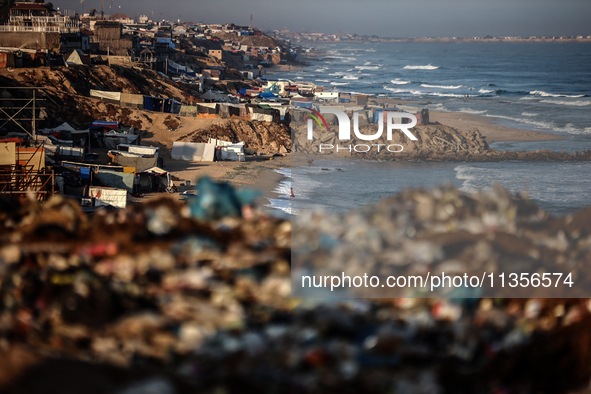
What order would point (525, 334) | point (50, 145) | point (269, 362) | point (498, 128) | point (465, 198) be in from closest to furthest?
point (269, 362) → point (525, 334) → point (465, 198) → point (50, 145) → point (498, 128)

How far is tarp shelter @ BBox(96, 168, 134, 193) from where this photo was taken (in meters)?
13.1

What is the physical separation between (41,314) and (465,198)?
4164 mm

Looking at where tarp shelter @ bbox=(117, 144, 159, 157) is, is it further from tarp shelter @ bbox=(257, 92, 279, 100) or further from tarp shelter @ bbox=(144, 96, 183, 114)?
tarp shelter @ bbox=(257, 92, 279, 100)

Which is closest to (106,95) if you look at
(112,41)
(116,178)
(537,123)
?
(116,178)

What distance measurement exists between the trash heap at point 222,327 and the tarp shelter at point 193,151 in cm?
1461

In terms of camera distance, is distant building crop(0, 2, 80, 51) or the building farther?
the building

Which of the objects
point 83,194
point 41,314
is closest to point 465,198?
point 41,314

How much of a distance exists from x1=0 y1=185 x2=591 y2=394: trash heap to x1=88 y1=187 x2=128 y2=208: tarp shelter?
21.9ft

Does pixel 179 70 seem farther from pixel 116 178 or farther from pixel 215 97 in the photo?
pixel 116 178

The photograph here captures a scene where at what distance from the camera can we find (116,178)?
43.4 ft

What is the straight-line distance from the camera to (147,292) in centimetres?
426

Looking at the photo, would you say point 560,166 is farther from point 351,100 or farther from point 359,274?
point 351,100

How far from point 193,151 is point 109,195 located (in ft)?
26.9

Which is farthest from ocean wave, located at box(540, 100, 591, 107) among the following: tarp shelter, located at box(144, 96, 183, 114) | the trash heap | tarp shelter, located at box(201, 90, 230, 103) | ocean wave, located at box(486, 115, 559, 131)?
the trash heap
